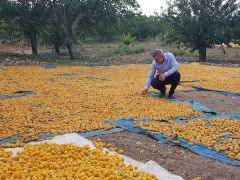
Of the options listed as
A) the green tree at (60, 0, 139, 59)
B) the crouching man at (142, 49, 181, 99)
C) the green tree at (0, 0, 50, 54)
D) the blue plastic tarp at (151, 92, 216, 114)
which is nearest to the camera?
the blue plastic tarp at (151, 92, 216, 114)

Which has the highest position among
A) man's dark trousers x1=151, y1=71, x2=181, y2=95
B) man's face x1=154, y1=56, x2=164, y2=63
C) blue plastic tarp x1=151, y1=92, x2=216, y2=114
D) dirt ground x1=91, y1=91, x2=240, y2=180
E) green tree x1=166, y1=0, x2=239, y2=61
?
green tree x1=166, y1=0, x2=239, y2=61

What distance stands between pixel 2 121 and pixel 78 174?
115 inches

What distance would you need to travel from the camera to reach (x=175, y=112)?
672 cm

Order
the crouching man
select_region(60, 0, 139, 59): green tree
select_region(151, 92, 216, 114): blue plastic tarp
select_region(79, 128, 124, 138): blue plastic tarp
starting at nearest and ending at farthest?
select_region(79, 128, 124, 138): blue plastic tarp, select_region(151, 92, 216, 114): blue plastic tarp, the crouching man, select_region(60, 0, 139, 59): green tree

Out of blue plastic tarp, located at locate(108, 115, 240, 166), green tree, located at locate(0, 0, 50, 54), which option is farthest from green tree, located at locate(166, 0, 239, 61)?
blue plastic tarp, located at locate(108, 115, 240, 166)

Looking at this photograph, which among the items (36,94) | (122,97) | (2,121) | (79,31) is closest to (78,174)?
(2,121)

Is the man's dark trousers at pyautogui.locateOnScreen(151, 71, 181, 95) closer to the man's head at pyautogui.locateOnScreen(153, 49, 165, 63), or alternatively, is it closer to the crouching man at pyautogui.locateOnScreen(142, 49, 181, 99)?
the crouching man at pyautogui.locateOnScreen(142, 49, 181, 99)

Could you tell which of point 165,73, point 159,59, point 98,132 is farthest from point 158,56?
point 98,132

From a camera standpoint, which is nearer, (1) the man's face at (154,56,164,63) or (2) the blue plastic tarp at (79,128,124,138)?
(2) the blue plastic tarp at (79,128,124,138)

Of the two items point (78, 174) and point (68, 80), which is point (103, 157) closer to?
point (78, 174)

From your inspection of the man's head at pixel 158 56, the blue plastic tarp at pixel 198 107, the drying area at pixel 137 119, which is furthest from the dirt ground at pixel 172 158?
the man's head at pixel 158 56

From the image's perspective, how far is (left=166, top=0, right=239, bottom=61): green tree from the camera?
20.7 metres

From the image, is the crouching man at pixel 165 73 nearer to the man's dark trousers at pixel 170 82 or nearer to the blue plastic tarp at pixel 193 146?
the man's dark trousers at pixel 170 82

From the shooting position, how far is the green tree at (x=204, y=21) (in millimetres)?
20719
